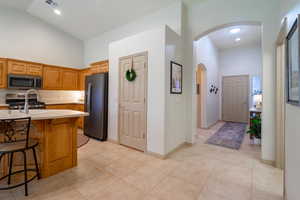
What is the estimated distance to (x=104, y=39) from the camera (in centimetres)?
522

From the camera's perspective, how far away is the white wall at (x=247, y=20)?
2539mm

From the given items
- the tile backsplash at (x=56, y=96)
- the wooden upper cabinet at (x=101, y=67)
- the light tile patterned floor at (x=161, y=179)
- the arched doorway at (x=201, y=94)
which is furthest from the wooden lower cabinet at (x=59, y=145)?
the arched doorway at (x=201, y=94)

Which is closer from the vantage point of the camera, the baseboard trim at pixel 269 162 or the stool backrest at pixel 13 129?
the stool backrest at pixel 13 129

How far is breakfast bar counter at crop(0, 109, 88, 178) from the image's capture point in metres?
2.01

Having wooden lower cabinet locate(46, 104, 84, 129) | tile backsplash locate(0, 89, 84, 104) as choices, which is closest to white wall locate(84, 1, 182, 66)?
tile backsplash locate(0, 89, 84, 104)

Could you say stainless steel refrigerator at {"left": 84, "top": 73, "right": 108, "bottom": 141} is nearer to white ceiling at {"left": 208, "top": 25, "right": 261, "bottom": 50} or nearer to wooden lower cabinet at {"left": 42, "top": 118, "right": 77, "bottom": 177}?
wooden lower cabinet at {"left": 42, "top": 118, "right": 77, "bottom": 177}

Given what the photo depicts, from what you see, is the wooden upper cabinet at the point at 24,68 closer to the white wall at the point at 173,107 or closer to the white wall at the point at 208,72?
the white wall at the point at 173,107

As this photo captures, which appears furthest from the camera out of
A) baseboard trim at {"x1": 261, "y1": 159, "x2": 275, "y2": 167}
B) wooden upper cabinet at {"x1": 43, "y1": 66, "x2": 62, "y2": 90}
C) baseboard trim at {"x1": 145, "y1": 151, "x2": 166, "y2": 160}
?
wooden upper cabinet at {"x1": 43, "y1": 66, "x2": 62, "y2": 90}

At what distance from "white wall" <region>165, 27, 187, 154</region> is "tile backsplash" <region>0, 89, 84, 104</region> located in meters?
4.45

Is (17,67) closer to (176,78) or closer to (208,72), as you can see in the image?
(176,78)

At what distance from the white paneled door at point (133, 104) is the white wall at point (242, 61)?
558cm

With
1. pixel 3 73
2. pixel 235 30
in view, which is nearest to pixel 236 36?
pixel 235 30

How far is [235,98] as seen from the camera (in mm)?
6848

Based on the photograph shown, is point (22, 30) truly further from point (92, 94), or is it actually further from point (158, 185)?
point (158, 185)
